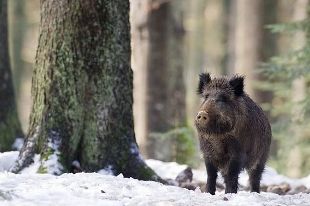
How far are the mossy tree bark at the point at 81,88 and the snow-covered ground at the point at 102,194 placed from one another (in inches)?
43.9

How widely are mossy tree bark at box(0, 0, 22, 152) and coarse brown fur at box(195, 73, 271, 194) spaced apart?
Answer: 11.5 ft

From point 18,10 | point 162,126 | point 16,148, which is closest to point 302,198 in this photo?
point 16,148

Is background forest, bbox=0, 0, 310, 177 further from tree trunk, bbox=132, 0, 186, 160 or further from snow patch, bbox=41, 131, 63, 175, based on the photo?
snow patch, bbox=41, 131, 63, 175

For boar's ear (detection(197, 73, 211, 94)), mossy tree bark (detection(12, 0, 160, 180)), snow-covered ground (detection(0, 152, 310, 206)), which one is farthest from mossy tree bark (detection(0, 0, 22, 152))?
boar's ear (detection(197, 73, 211, 94))

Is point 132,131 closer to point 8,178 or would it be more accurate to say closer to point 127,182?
point 127,182

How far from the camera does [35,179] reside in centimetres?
673

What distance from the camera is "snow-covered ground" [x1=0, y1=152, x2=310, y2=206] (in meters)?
5.79

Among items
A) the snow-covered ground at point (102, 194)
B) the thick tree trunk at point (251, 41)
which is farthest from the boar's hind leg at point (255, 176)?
the thick tree trunk at point (251, 41)

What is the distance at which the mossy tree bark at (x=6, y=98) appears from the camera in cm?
1003

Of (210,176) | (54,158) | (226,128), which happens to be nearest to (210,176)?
(210,176)

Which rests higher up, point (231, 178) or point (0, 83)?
point (0, 83)

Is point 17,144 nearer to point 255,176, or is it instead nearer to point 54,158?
point 54,158

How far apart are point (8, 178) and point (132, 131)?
2.28 meters

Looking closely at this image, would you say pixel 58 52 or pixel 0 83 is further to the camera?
pixel 0 83
